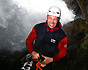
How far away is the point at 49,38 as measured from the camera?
5.65 feet

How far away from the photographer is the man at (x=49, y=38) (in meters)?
1.62

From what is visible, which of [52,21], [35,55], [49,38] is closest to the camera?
[52,21]

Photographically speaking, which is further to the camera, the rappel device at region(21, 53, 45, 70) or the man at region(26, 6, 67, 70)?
the rappel device at region(21, 53, 45, 70)

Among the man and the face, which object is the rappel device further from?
the face

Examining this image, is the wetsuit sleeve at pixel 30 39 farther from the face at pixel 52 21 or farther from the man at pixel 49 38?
the face at pixel 52 21

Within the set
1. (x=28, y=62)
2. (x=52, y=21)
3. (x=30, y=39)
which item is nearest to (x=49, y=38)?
(x=52, y=21)

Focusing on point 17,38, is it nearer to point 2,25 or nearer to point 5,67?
point 2,25

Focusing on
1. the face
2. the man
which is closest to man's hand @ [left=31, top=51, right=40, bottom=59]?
the man

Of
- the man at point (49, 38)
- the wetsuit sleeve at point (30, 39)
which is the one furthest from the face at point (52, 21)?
the wetsuit sleeve at point (30, 39)

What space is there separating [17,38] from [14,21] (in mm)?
1649

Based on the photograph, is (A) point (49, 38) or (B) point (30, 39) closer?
(A) point (49, 38)

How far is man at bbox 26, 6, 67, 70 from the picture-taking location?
1620mm

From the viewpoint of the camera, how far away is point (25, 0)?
8.80 meters

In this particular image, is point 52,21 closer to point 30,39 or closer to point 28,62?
point 30,39
